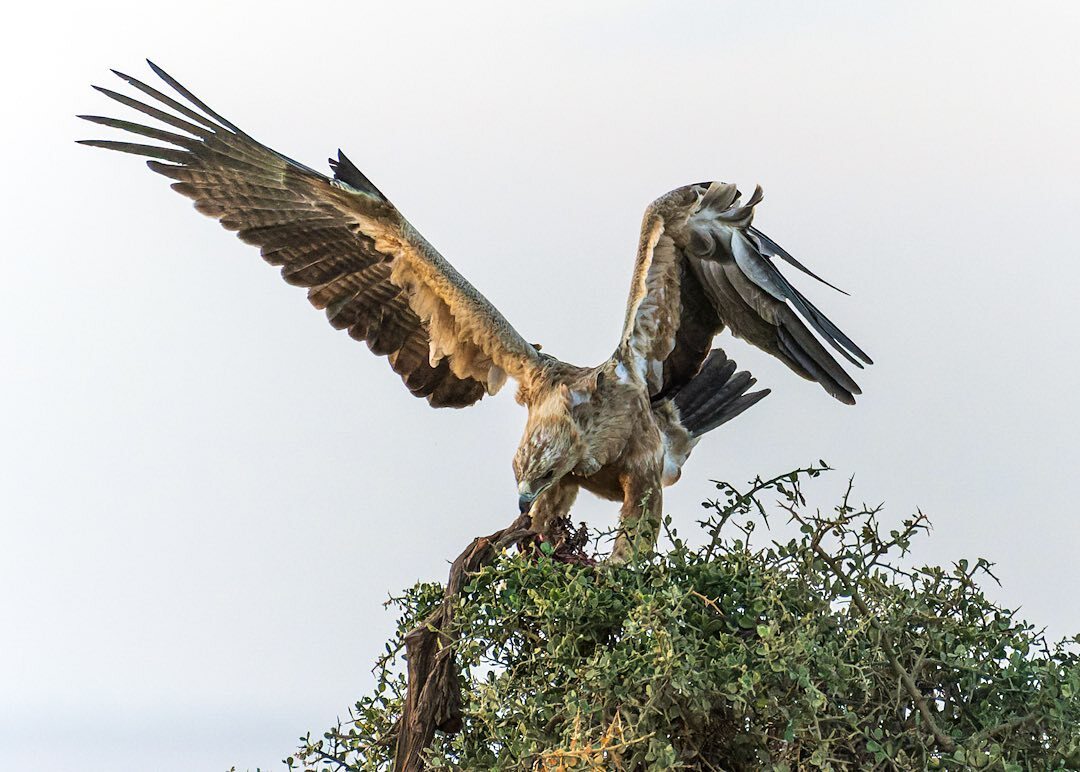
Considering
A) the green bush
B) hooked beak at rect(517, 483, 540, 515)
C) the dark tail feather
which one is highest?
the dark tail feather

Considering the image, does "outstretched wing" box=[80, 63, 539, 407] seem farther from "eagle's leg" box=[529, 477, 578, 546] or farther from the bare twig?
the bare twig

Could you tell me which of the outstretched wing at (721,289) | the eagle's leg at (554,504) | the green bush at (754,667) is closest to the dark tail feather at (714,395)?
the outstretched wing at (721,289)

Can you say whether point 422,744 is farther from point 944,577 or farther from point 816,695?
point 944,577

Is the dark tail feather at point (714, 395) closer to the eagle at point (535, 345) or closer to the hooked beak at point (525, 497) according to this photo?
the eagle at point (535, 345)

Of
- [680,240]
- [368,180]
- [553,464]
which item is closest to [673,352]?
[680,240]

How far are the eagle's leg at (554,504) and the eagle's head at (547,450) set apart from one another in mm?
79

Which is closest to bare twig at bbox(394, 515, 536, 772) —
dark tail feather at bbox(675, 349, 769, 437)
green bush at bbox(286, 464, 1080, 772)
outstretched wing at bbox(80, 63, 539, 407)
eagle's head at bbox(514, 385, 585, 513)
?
green bush at bbox(286, 464, 1080, 772)

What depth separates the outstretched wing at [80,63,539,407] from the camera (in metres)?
4.43

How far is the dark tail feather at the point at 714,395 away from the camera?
4.80 meters

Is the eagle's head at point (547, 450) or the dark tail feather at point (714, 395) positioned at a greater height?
the dark tail feather at point (714, 395)

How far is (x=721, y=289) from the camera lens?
14.6 feet

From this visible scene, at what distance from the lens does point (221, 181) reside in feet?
15.3

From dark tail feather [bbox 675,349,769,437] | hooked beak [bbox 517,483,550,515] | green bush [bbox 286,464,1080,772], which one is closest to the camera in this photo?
green bush [bbox 286,464,1080,772]

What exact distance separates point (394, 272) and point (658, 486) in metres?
1.18
